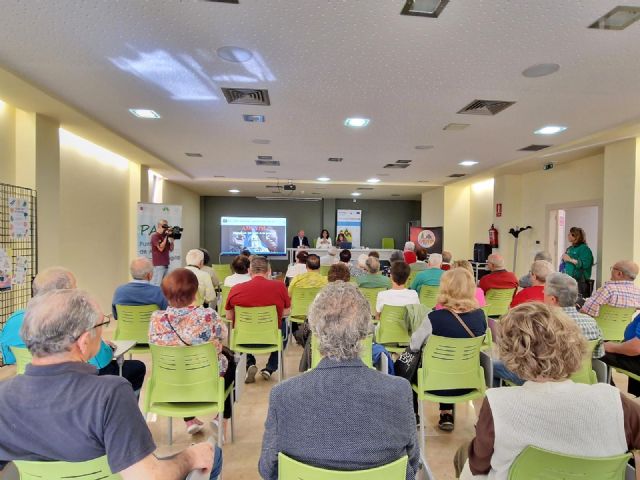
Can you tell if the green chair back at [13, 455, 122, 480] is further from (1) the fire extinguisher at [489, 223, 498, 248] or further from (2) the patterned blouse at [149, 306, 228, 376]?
(1) the fire extinguisher at [489, 223, 498, 248]

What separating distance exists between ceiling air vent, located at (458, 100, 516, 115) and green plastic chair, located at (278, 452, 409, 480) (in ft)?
13.4

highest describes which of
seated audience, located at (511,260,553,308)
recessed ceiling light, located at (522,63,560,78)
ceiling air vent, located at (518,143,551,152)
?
ceiling air vent, located at (518,143,551,152)

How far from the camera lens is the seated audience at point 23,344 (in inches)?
88.5

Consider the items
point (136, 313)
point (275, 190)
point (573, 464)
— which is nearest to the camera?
point (573, 464)

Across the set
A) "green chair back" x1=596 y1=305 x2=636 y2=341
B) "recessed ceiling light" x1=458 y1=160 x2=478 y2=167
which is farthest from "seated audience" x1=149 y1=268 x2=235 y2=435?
"recessed ceiling light" x1=458 y1=160 x2=478 y2=167

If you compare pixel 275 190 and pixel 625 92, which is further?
pixel 275 190

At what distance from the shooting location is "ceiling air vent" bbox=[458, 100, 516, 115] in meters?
4.30

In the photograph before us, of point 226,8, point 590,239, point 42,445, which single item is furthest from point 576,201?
point 42,445

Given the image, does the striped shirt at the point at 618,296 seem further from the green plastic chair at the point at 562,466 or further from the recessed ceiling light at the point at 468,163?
the recessed ceiling light at the point at 468,163

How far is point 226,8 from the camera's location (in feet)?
8.23

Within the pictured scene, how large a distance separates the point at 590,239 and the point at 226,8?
10778 mm

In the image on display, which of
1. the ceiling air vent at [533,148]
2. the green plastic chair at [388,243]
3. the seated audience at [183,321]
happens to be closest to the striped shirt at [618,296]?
the seated audience at [183,321]

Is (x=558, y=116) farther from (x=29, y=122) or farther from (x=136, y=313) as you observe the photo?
(x=29, y=122)

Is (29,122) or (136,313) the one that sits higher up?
(29,122)
